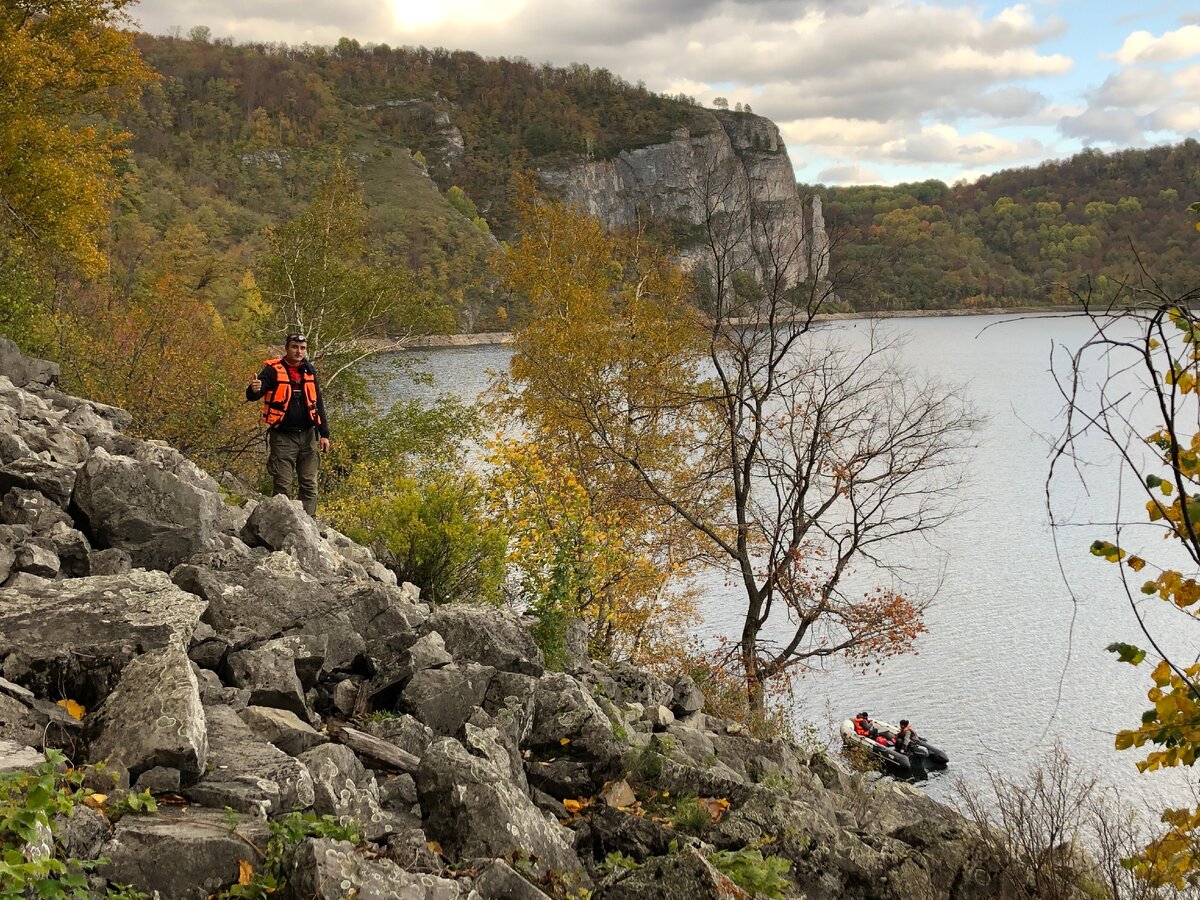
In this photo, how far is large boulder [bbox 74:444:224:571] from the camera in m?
7.82

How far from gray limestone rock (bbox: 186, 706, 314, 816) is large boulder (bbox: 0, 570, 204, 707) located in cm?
78

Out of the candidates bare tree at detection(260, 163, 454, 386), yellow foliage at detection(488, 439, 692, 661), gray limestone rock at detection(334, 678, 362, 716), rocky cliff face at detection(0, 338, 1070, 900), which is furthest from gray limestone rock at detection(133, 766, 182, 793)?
bare tree at detection(260, 163, 454, 386)

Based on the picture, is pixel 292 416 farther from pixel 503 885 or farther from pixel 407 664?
pixel 503 885

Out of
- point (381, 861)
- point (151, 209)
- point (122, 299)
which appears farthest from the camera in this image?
point (151, 209)

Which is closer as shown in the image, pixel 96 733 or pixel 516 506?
pixel 96 733

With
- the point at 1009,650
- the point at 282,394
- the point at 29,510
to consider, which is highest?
the point at 282,394

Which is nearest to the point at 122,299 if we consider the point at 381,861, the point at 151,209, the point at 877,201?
the point at 381,861

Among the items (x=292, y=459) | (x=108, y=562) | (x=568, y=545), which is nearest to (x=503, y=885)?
(x=108, y=562)

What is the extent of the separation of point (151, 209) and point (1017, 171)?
122403 mm

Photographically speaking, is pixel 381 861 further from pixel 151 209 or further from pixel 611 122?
pixel 611 122

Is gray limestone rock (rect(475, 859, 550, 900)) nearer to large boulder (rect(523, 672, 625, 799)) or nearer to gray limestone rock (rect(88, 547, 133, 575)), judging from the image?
large boulder (rect(523, 672, 625, 799))

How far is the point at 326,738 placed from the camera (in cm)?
587

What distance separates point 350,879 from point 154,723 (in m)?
1.41

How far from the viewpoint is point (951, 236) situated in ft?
361
